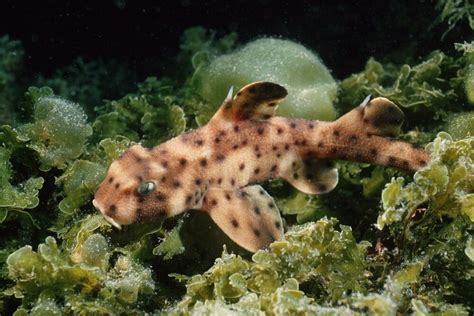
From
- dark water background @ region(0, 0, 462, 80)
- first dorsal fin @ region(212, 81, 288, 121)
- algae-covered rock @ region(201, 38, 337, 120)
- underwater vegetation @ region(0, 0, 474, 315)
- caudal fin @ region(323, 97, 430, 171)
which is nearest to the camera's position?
underwater vegetation @ region(0, 0, 474, 315)

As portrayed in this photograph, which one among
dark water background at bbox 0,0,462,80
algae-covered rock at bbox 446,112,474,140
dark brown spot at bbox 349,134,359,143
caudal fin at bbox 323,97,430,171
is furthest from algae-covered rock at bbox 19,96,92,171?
dark water background at bbox 0,0,462,80

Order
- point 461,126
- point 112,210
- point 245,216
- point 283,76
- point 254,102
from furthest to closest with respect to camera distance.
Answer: point 283,76 → point 461,126 → point 254,102 → point 245,216 → point 112,210

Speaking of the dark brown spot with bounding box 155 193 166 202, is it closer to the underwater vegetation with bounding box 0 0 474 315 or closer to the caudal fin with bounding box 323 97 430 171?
the underwater vegetation with bounding box 0 0 474 315

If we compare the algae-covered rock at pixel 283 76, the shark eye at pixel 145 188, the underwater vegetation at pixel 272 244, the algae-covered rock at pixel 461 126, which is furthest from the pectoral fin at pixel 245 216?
the algae-covered rock at pixel 461 126

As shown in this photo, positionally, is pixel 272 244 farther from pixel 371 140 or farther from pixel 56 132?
pixel 56 132

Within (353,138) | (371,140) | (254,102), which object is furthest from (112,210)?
(371,140)

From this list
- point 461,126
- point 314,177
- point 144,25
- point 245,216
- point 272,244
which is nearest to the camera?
point 272,244

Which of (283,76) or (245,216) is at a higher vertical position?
(283,76)

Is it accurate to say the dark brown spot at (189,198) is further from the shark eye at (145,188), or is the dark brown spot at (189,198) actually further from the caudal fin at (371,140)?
the caudal fin at (371,140)
